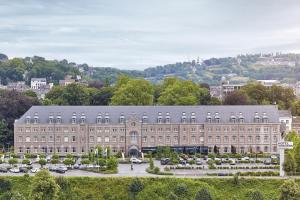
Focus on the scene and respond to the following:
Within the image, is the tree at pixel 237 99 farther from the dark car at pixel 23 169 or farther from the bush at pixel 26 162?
the dark car at pixel 23 169

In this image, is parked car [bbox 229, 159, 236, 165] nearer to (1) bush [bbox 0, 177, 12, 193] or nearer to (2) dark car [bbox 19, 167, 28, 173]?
(2) dark car [bbox 19, 167, 28, 173]

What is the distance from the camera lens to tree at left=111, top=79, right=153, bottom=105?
9906cm

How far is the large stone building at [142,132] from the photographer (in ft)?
282

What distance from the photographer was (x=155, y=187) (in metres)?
62.5

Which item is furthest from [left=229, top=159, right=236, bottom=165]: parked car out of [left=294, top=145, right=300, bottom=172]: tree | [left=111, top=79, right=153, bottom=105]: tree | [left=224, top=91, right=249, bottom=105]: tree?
[left=224, top=91, right=249, bottom=105]: tree

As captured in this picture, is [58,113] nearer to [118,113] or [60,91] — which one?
[118,113]

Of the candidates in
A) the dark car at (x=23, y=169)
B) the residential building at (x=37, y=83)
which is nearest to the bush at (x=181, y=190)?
the dark car at (x=23, y=169)

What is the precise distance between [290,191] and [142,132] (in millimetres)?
32563

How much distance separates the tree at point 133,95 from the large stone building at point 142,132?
1240cm

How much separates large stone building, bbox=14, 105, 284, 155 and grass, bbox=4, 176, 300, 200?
20676mm

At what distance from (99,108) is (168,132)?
9.51 m

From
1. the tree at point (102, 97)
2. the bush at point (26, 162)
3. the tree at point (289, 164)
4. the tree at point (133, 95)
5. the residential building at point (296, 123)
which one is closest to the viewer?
the tree at point (289, 164)

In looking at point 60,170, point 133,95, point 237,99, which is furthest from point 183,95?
point 60,170

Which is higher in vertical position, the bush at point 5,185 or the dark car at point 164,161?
the dark car at point 164,161
